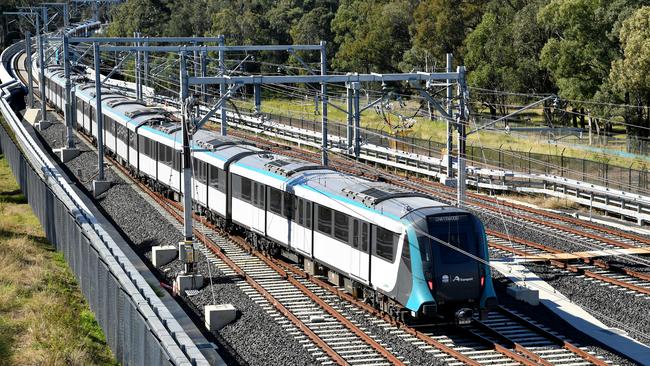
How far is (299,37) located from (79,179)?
48715 millimetres

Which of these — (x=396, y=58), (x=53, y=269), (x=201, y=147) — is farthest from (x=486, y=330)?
(x=396, y=58)

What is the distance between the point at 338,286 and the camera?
2419cm

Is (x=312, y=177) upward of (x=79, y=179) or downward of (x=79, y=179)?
upward

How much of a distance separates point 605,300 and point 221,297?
353 inches

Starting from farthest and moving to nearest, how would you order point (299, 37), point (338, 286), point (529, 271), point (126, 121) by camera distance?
point (299, 37) < point (126, 121) < point (529, 271) < point (338, 286)

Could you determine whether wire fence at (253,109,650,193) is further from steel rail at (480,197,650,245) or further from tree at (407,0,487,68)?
tree at (407,0,487,68)

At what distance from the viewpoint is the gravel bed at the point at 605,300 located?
2156 centimetres

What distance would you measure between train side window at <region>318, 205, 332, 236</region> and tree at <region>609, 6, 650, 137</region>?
29883mm

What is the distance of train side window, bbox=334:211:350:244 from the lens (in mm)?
22484

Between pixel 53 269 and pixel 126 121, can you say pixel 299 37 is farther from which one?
pixel 53 269

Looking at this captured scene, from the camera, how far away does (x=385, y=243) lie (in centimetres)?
2091

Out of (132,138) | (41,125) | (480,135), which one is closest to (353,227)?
(132,138)

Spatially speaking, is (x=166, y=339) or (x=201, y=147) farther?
(x=201, y=147)

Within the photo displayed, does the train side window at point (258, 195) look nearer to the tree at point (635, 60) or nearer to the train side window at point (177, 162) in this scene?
the train side window at point (177, 162)
